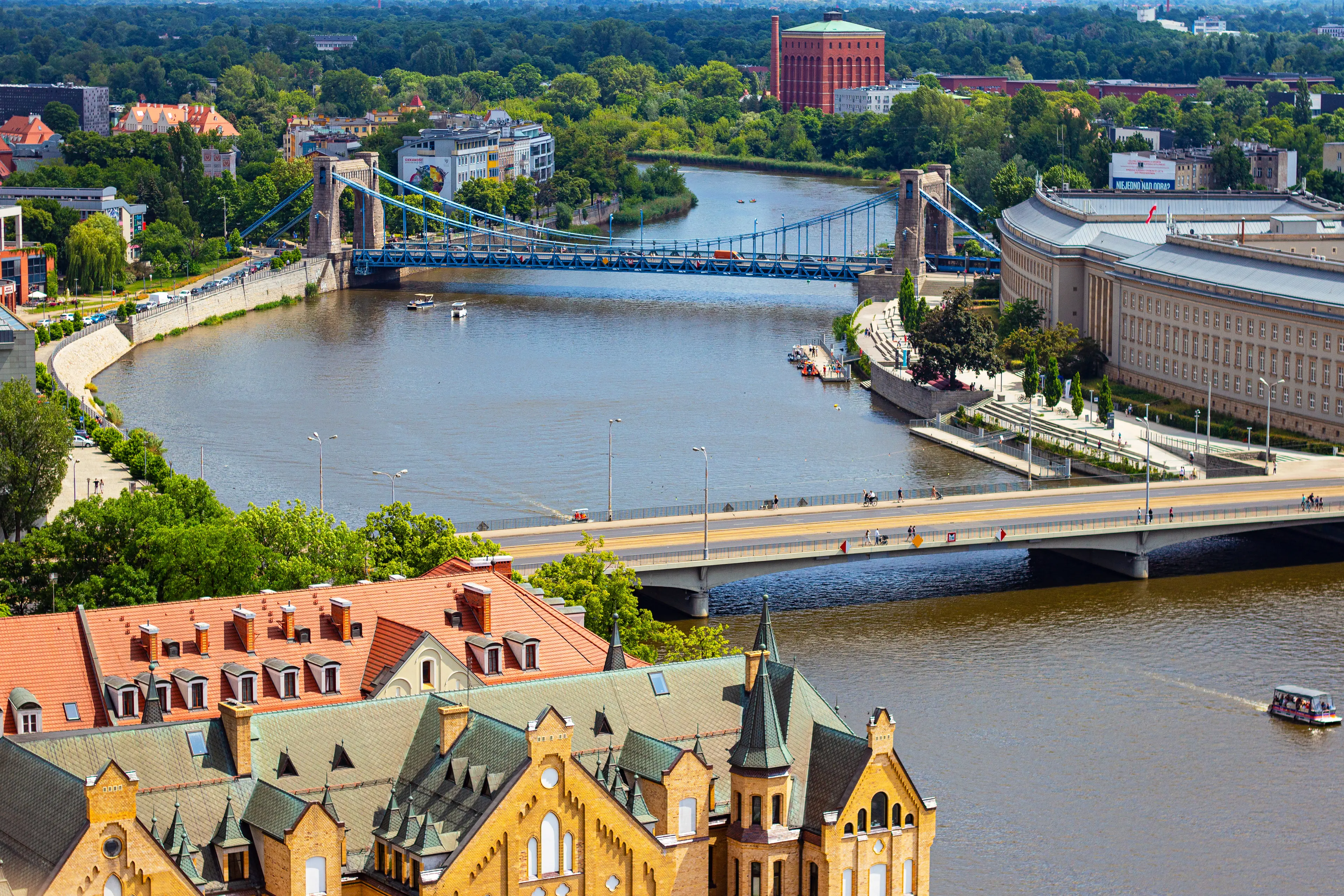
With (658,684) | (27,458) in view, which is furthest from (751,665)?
(27,458)

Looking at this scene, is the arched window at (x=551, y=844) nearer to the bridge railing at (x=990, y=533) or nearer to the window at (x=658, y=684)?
the window at (x=658, y=684)

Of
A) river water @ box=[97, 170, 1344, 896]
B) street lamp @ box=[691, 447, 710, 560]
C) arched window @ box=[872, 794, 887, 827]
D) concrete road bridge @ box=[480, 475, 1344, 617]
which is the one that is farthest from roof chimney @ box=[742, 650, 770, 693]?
street lamp @ box=[691, 447, 710, 560]

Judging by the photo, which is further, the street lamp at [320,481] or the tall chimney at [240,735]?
the street lamp at [320,481]

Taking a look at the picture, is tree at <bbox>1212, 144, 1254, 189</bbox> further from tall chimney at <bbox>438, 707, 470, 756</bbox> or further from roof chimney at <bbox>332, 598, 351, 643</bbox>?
tall chimney at <bbox>438, 707, 470, 756</bbox>

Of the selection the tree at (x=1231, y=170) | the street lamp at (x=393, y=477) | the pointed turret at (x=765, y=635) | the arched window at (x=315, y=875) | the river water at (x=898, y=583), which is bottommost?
the river water at (x=898, y=583)

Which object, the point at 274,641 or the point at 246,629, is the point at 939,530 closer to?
the point at 274,641

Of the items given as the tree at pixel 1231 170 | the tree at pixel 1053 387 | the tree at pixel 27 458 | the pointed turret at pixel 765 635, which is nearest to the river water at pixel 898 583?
the tree at pixel 1053 387
